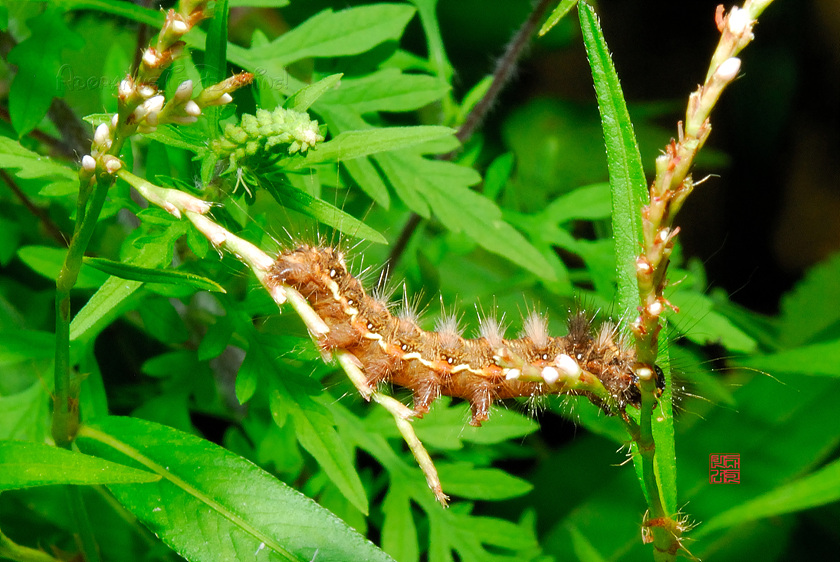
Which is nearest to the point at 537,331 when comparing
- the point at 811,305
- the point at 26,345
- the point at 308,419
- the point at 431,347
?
the point at 431,347

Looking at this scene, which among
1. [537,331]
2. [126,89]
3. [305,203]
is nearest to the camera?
[126,89]

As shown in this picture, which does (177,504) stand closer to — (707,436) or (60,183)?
(60,183)

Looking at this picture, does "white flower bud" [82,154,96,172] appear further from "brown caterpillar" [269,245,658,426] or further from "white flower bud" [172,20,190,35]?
"brown caterpillar" [269,245,658,426]

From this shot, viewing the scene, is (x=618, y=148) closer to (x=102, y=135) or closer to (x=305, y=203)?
(x=305, y=203)

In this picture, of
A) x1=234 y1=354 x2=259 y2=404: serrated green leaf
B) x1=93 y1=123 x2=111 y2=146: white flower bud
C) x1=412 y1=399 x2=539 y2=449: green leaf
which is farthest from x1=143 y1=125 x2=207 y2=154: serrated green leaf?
x1=412 y1=399 x2=539 y2=449: green leaf

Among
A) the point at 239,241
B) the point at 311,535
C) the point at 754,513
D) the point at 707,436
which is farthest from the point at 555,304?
the point at 239,241

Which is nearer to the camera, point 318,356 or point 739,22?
point 739,22
